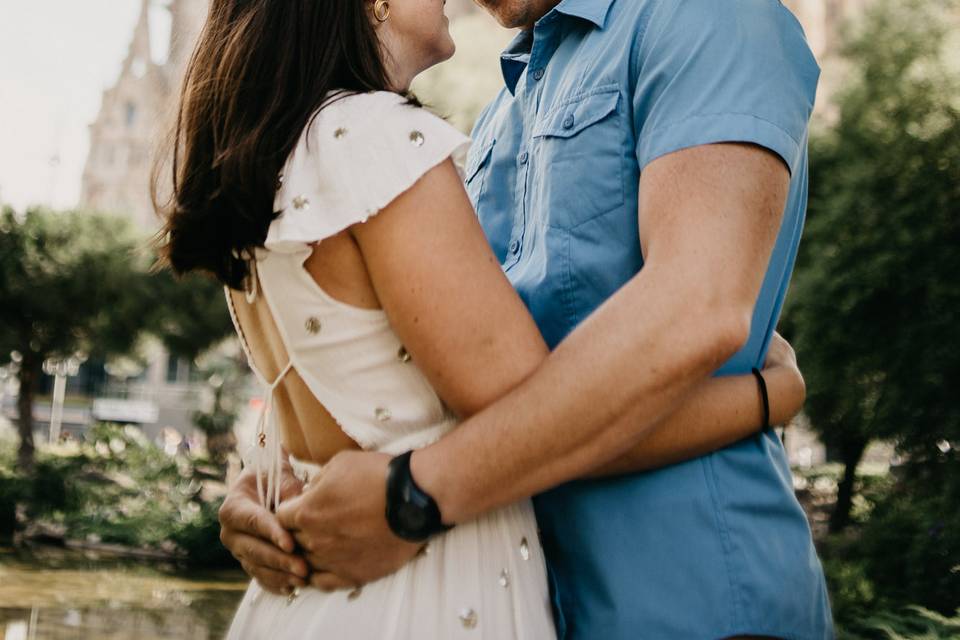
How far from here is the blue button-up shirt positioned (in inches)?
48.4

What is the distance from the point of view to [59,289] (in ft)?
66.3

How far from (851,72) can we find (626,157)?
47.4 ft

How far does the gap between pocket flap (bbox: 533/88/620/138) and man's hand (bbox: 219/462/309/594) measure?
612 mm

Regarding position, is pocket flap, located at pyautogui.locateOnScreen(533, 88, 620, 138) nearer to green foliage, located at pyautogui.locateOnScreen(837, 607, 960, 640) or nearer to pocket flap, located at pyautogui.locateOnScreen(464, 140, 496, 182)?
pocket flap, located at pyautogui.locateOnScreen(464, 140, 496, 182)

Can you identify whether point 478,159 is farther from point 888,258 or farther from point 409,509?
point 888,258

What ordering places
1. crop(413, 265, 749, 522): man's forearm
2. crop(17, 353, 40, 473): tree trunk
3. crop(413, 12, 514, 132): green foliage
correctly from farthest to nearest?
crop(413, 12, 514, 132): green foliage
crop(17, 353, 40, 473): tree trunk
crop(413, 265, 749, 522): man's forearm

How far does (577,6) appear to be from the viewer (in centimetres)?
154

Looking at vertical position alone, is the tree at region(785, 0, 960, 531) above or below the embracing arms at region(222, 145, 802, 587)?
below

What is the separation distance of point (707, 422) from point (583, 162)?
0.39 meters

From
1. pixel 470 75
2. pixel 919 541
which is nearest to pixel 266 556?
pixel 919 541

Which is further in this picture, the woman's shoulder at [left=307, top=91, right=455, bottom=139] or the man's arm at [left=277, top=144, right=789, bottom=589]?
the woman's shoulder at [left=307, top=91, right=455, bottom=139]

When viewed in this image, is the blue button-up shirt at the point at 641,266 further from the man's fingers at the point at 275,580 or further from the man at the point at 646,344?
the man's fingers at the point at 275,580

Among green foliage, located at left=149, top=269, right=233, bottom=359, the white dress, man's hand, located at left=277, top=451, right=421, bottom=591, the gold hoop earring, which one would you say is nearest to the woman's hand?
the white dress

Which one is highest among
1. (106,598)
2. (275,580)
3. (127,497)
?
(275,580)
